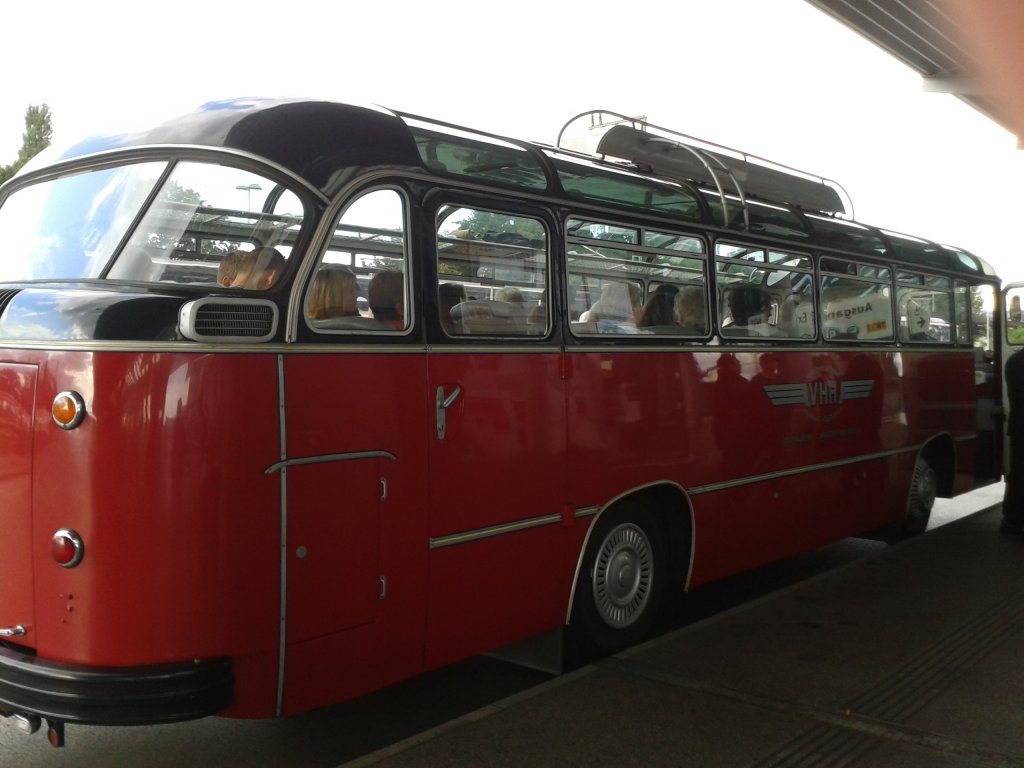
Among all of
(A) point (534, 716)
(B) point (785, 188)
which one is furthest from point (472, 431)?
(B) point (785, 188)

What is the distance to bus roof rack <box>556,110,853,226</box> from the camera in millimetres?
6973

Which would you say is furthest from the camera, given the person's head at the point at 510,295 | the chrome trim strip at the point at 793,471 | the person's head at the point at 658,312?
the chrome trim strip at the point at 793,471

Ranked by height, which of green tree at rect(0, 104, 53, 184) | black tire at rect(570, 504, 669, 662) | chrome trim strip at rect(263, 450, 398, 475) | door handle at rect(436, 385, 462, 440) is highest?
green tree at rect(0, 104, 53, 184)

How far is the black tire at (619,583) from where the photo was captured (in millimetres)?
5785

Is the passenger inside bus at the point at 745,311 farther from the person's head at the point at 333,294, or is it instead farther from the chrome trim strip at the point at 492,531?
the person's head at the point at 333,294

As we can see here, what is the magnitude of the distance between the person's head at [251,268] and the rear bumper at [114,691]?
1464 millimetres

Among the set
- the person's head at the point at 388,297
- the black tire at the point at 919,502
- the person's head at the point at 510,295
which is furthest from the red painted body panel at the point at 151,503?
the black tire at the point at 919,502

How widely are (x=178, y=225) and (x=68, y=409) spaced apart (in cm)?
92

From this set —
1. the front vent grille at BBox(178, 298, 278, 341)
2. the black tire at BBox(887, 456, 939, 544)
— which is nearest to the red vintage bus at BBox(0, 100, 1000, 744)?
the front vent grille at BBox(178, 298, 278, 341)

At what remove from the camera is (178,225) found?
13.7 feet

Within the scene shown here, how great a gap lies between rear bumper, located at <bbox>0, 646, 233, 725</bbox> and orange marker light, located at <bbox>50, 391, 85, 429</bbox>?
890 millimetres

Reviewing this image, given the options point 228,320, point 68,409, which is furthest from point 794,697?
point 68,409

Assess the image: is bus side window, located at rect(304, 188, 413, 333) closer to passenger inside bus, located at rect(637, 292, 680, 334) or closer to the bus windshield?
the bus windshield

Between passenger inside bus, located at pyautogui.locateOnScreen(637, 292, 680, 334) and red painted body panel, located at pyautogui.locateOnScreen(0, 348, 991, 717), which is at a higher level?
passenger inside bus, located at pyautogui.locateOnScreen(637, 292, 680, 334)
